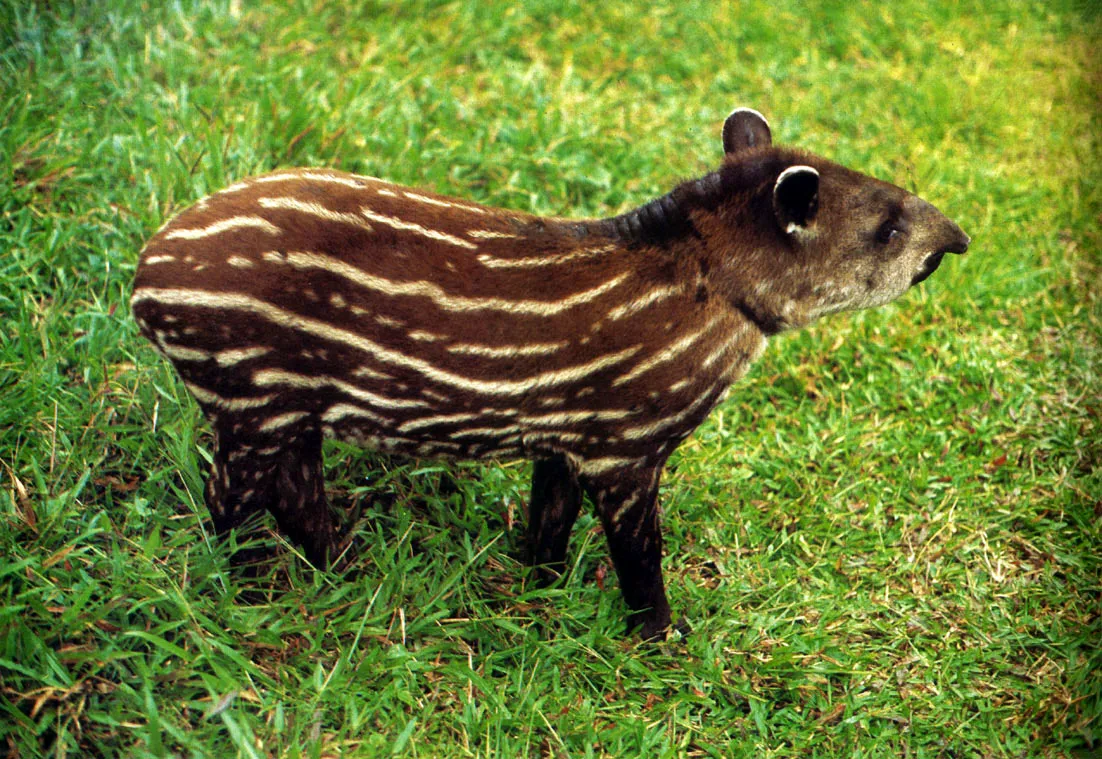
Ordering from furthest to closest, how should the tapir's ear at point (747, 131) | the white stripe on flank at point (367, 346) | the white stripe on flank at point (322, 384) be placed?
1. the tapir's ear at point (747, 131)
2. the white stripe on flank at point (322, 384)
3. the white stripe on flank at point (367, 346)

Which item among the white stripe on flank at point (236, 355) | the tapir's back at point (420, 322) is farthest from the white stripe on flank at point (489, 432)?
the white stripe on flank at point (236, 355)

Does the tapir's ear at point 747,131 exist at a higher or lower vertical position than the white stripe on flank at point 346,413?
higher

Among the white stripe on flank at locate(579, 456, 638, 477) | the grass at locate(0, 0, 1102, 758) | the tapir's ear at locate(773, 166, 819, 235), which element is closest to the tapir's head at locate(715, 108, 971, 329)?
the tapir's ear at locate(773, 166, 819, 235)

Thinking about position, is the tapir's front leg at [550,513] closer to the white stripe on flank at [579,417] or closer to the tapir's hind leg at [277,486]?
the white stripe on flank at [579,417]

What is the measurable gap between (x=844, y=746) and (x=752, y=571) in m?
0.89

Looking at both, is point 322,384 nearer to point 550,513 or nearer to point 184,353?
point 184,353

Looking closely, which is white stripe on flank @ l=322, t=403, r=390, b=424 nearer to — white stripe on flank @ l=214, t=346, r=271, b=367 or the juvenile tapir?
the juvenile tapir

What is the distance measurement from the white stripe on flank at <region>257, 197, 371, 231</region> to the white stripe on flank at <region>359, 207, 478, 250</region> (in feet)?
0.14

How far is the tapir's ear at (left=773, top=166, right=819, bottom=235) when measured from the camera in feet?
13.5

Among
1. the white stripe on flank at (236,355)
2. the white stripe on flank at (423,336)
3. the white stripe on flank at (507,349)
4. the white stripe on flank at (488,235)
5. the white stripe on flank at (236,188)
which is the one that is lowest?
the white stripe on flank at (236,355)

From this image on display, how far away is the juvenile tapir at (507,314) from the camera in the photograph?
3.77 metres

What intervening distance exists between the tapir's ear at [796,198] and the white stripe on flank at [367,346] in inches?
29.1

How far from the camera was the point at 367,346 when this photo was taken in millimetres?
3830

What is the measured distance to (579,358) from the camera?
4062 millimetres
